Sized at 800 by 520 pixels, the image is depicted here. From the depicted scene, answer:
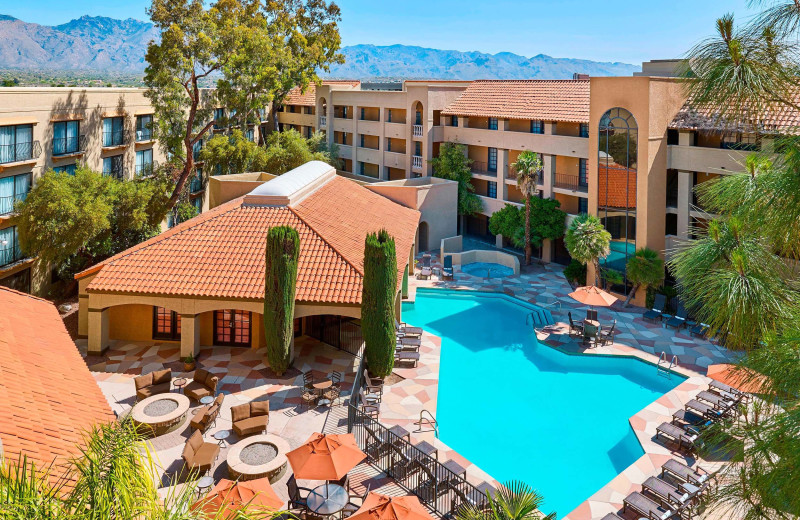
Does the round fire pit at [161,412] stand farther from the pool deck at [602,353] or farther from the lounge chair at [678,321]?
the lounge chair at [678,321]

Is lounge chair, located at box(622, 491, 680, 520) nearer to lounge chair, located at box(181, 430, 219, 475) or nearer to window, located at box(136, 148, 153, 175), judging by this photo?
lounge chair, located at box(181, 430, 219, 475)

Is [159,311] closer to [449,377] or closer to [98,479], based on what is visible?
[449,377]

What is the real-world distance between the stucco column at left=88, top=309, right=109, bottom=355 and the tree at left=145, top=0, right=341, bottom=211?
671 inches

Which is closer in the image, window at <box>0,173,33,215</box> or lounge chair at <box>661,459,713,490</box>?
lounge chair at <box>661,459,713,490</box>

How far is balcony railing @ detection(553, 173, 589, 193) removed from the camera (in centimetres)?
4066

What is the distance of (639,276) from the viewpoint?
31125 millimetres

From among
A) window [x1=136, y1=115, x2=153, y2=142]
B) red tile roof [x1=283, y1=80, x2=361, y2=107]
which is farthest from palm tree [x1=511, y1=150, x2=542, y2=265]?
red tile roof [x1=283, y1=80, x2=361, y2=107]

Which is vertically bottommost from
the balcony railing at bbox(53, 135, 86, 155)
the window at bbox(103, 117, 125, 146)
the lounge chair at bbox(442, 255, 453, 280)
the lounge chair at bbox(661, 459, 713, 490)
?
the lounge chair at bbox(661, 459, 713, 490)

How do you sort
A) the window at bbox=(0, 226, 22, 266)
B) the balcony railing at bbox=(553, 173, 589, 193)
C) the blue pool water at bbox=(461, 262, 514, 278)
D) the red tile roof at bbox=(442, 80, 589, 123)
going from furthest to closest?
1. the red tile roof at bbox=(442, 80, 589, 123)
2. the balcony railing at bbox=(553, 173, 589, 193)
3. the blue pool water at bbox=(461, 262, 514, 278)
4. the window at bbox=(0, 226, 22, 266)

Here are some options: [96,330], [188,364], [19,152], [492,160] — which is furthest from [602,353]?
[19,152]

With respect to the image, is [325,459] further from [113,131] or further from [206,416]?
[113,131]

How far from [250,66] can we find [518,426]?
32.6 m

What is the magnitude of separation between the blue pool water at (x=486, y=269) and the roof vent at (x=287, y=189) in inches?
461

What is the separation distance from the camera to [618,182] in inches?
1308
